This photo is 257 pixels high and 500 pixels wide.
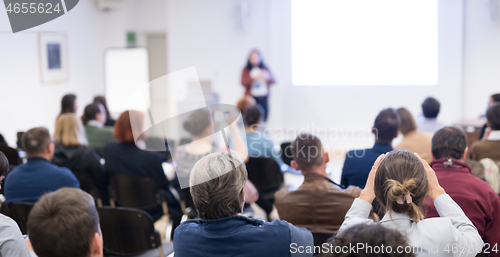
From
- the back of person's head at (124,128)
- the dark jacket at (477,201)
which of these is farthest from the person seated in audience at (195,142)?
the dark jacket at (477,201)

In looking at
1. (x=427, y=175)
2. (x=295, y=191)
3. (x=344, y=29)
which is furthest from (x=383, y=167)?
(x=344, y=29)

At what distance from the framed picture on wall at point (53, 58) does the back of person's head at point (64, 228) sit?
5.42 metres

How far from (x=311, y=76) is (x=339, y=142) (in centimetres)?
109

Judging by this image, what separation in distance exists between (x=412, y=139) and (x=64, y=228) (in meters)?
2.41

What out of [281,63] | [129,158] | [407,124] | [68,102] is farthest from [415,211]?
[281,63]

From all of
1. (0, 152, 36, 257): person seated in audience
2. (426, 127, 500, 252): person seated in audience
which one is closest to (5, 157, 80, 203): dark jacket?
(0, 152, 36, 257): person seated in audience

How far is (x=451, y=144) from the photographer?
2.08m

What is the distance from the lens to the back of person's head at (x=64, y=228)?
1149 millimetres

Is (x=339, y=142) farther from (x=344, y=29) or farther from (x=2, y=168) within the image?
(x=2, y=168)

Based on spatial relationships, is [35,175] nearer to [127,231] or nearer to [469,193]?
[127,231]

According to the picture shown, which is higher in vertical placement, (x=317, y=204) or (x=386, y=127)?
(x=386, y=127)

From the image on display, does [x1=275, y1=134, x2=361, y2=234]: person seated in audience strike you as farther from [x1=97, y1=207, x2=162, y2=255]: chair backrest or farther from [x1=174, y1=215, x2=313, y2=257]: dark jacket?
[x1=97, y1=207, x2=162, y2=255]: chair backrest

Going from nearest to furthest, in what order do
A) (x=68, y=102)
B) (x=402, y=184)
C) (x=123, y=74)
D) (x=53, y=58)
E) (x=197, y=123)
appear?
(x=402, y=184) → (x=197, y=123) → (x=68, y=102) → (x=53, y=58) → (x=123, y=74)

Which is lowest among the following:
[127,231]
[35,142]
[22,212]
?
[127,231]
